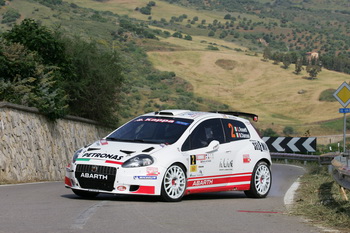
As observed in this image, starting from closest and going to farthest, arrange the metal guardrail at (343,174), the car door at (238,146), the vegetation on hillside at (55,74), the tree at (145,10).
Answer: the metal guardrail at (343,174) < the car door at (238,146) < the vegetation on hillside at (55,74) < the tree at (145,10)

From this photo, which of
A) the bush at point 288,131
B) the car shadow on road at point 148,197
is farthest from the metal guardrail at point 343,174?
the bush at point 288,131

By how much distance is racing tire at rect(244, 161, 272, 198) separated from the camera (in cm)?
1424

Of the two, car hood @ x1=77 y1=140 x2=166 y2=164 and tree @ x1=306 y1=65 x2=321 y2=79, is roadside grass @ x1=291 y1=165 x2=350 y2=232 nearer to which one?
car hood @ x1=77 y1=140 x2=166 y2=164

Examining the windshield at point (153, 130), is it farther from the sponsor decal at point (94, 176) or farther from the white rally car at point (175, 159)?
the sponsor decal at point (94, 176)

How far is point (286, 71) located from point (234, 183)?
368 feet

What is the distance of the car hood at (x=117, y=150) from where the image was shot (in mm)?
12133

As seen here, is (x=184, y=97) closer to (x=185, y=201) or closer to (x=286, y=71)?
(x=286, y=71)

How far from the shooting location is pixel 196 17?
198750 mm

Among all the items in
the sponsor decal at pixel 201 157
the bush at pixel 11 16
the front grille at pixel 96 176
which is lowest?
the front grille at pixel 96 176

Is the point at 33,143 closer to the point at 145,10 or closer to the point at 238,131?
the point at 238,131

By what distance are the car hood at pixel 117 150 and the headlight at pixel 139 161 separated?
0.07 metres

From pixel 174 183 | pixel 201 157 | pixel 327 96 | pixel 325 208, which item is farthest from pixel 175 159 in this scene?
pixel 327 96

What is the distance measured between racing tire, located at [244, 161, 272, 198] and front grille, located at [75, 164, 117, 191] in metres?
3.37

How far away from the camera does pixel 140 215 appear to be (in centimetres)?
1045
